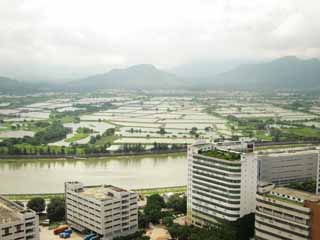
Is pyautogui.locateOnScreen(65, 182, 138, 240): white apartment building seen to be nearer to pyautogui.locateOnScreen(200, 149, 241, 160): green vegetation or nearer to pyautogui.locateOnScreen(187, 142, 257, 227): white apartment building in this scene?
pyautogui.locateOnScreen(187, 142, 257, 227): white apartment building

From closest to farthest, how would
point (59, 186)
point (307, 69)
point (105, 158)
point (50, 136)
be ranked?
1. point (59, 186)
2. point (105, 158)
3. point (50, 136)
4. point (307, 69)

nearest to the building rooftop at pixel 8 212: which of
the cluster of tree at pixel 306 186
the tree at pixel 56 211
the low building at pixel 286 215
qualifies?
the tree at pixel 56 211

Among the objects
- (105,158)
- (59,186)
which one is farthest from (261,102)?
(59,186)

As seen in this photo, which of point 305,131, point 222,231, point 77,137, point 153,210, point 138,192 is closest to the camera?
point 222,231

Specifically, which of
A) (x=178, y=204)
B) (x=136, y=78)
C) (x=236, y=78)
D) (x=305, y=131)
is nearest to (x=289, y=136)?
(x=305, y=131)

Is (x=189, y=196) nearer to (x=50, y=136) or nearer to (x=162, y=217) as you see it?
(x=162, y=217)

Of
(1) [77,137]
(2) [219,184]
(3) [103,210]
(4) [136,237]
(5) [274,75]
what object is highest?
(5) [274,75]

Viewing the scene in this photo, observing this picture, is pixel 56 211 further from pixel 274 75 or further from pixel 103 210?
pixel 274 75
